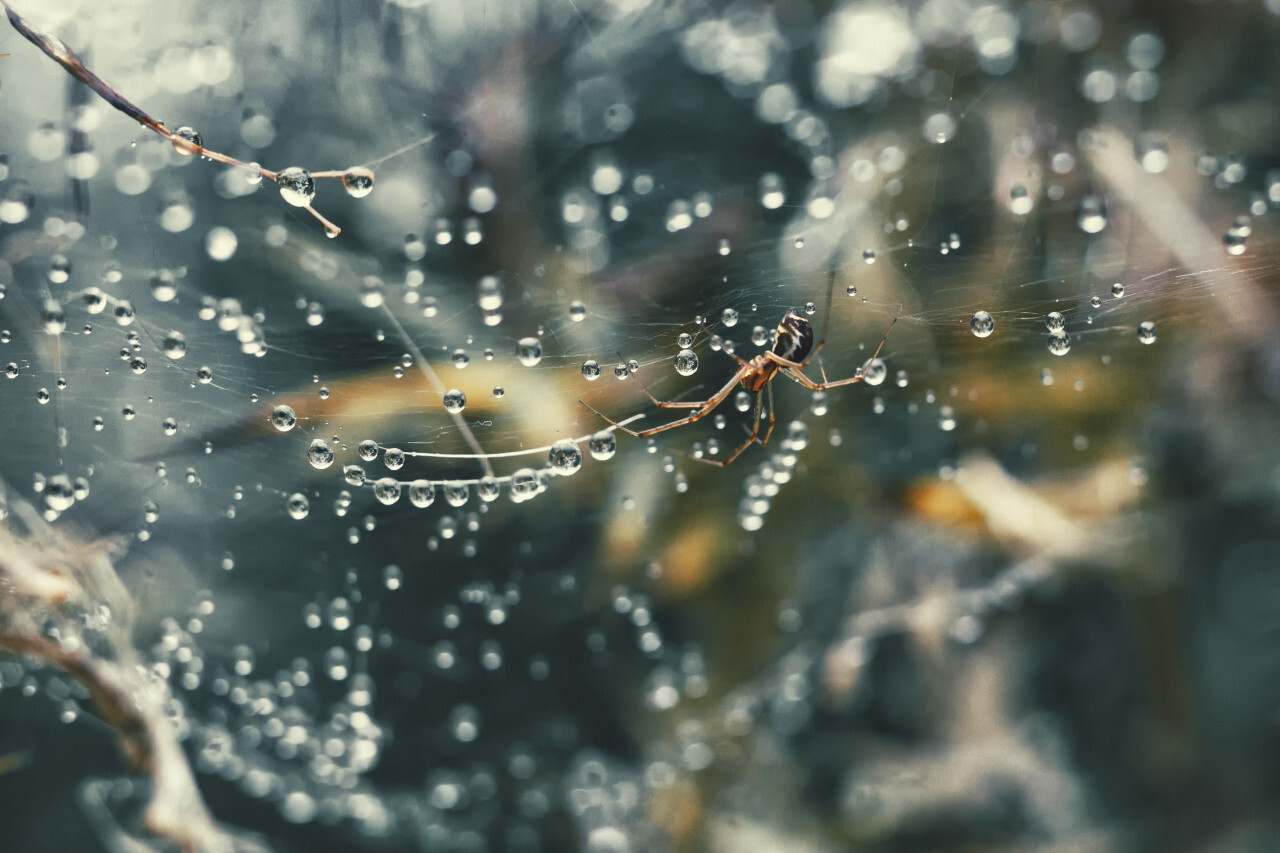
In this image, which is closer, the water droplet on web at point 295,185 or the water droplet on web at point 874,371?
the water droplet on web at point 295,185

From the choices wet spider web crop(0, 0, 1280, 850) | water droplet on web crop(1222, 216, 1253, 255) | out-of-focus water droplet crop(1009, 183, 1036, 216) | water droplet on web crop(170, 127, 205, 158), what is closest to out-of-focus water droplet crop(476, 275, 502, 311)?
wet spider web crop(0, 0, 1280, 850)

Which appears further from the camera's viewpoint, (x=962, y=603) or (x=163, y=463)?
(x=962, y=603)

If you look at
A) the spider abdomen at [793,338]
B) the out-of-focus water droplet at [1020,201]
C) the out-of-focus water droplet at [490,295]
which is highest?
the out-of-focus water droplet at [1020,201]

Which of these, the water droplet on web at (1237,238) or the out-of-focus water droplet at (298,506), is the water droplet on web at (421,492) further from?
the water droplet on web at (1237,238)

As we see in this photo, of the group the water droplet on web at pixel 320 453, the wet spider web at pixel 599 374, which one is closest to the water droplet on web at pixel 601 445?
the wet spider web at pixel 599 374

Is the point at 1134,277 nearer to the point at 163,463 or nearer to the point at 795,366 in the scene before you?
the point at 795,366

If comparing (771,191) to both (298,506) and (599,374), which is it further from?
(298,506)

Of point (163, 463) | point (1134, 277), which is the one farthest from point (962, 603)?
point (163, 463)
